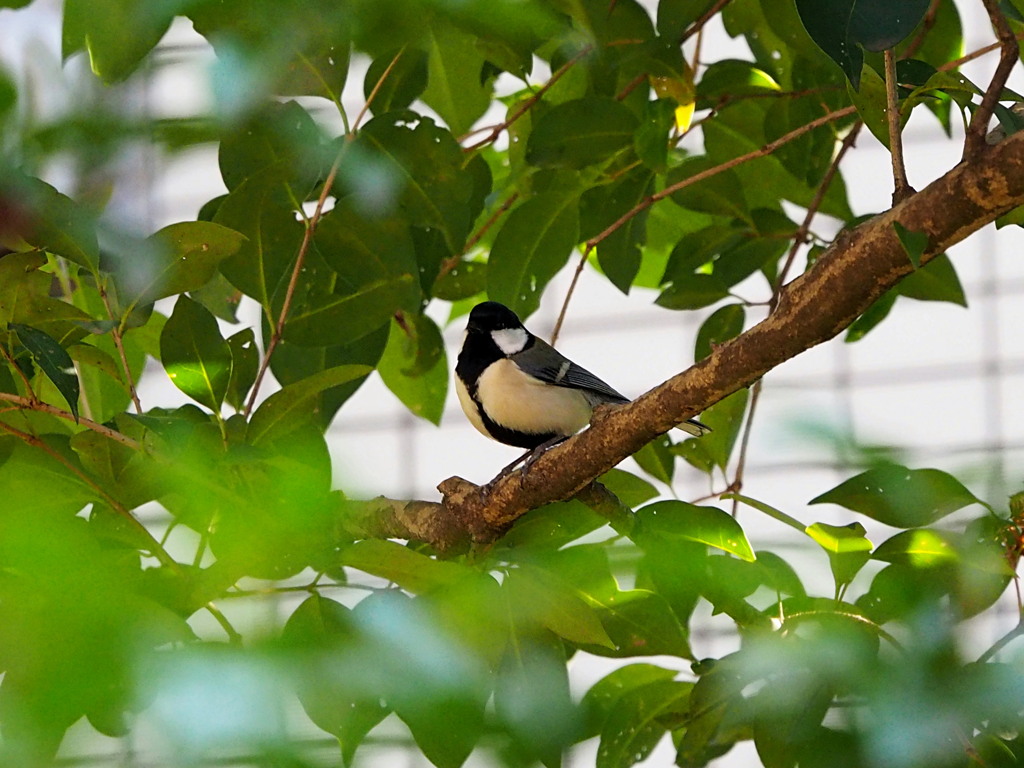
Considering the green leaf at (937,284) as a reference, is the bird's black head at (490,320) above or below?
above

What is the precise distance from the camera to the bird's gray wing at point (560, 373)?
172 centimetres

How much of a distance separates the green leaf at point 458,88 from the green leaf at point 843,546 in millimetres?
663

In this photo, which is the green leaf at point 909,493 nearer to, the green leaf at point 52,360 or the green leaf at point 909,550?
the green leaf at point 909,550

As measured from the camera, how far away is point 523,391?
5.53ft

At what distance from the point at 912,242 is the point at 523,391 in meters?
1.09

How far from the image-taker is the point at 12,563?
0.74 feet

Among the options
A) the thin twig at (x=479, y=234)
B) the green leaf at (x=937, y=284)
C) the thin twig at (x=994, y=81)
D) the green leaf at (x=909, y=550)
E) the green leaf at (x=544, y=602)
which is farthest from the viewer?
the thin twig at (x=479, y=234)

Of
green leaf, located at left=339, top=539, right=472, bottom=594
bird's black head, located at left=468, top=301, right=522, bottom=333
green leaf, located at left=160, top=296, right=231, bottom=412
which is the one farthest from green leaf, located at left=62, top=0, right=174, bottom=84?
bird's black head, located at left=468, top=301, right=522, bottom=333

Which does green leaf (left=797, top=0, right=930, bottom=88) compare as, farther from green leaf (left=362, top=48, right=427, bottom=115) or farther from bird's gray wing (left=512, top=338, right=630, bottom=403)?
bird's gray wing (left=512, top=338, right=630, bottom=403)

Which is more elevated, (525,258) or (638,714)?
(525,258)

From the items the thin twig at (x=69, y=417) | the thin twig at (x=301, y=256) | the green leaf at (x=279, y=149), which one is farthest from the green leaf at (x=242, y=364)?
the thin twig at (x=69, y=417)

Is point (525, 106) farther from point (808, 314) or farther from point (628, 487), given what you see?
point (808, 314)

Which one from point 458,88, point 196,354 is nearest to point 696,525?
point 196,354

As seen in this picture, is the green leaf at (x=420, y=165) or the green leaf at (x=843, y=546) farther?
the green leaf at (x=420, y=165)
